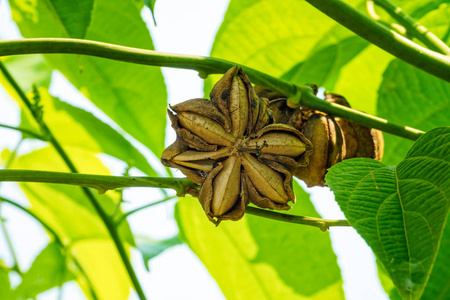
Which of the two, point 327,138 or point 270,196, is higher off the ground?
point 327,138

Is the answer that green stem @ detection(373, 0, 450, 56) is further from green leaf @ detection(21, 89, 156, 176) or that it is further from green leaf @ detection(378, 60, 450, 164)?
green leaf @ detection(21, 89, 156, 176)

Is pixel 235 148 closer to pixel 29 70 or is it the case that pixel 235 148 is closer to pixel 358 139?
pixel 358 139

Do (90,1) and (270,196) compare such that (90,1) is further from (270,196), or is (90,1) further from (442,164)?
(442,164)

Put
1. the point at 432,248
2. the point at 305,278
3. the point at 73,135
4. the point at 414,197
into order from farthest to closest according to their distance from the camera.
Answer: the point at 73,135 < the point at 305,278 < the point at 414,197 < the point at 432,248

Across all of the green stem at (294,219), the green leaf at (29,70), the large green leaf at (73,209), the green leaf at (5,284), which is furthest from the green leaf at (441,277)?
the green leaf at (29,70)

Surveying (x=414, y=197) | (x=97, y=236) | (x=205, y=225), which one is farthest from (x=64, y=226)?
(x=414, y=197)

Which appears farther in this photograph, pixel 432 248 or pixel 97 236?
pixel 97 236

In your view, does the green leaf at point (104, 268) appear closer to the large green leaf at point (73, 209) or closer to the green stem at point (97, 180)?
the large green leaf at point (73, 209)

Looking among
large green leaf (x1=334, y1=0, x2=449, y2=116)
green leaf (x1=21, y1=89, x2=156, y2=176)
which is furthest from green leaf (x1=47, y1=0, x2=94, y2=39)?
large green leaf (x1=334, y1=0, x2=449, y2=116)
